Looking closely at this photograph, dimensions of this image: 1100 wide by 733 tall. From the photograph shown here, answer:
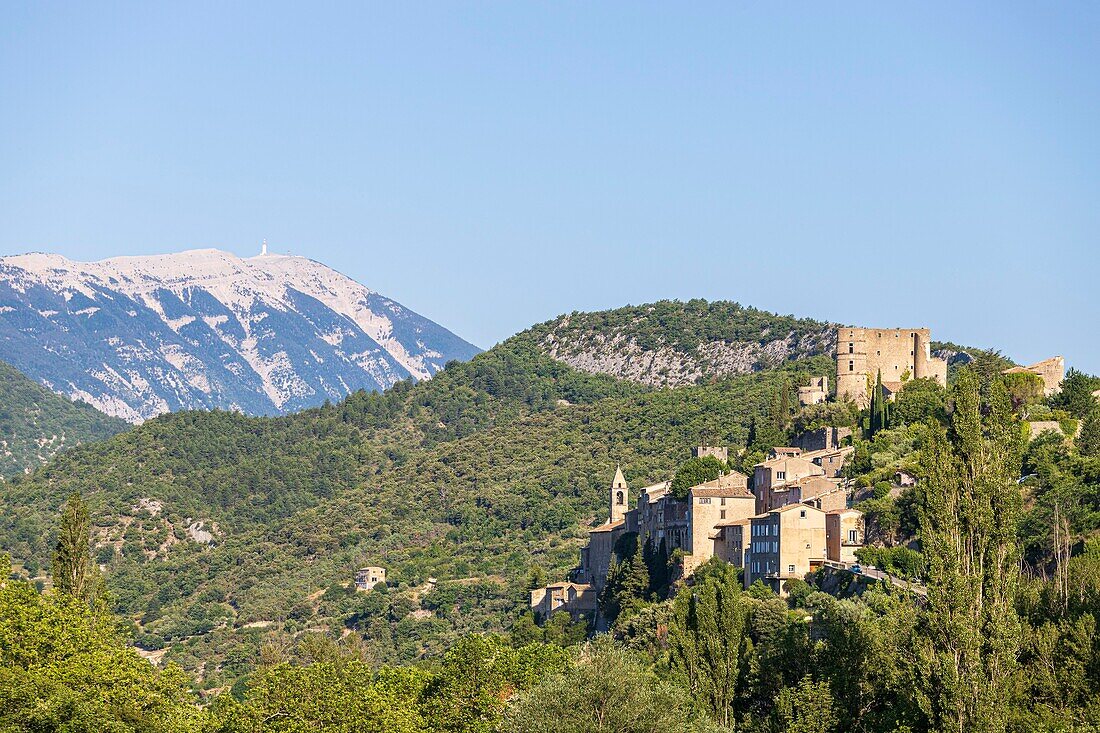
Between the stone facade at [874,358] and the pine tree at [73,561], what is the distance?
45309 millimetres

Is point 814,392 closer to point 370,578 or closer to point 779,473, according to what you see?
point 779,473

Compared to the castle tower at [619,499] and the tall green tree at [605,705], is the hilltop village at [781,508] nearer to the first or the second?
the castle tower at [619,499]

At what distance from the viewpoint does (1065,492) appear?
77500mm

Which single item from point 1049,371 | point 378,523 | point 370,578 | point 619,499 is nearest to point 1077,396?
point 1049,371

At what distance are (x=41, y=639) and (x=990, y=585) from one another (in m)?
30.0

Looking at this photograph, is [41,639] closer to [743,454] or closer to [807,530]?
[807,530]

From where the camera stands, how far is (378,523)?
16462 cm

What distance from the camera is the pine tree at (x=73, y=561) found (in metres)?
75.2

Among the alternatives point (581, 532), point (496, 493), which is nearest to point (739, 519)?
point (581, 532)

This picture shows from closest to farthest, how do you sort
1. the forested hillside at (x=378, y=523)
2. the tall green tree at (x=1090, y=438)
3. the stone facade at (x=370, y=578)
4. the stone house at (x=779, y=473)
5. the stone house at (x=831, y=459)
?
the tall green tree at (x=1090, y=438)
the stone house at (x=779, y=473)
the stone house at (x=831, y=459)
the forested hillside at (x=378, y=523)
the stone facade at (x=370, y=578)

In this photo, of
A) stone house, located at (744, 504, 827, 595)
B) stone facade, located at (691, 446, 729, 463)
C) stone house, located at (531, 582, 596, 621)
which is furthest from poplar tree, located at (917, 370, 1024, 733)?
stone house, located at (531, 582, 596, 621)

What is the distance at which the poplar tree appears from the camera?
52.6m

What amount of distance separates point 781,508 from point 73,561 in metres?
30.0

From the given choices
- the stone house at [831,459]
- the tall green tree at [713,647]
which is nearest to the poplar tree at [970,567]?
the tall green tree at [713,647]
